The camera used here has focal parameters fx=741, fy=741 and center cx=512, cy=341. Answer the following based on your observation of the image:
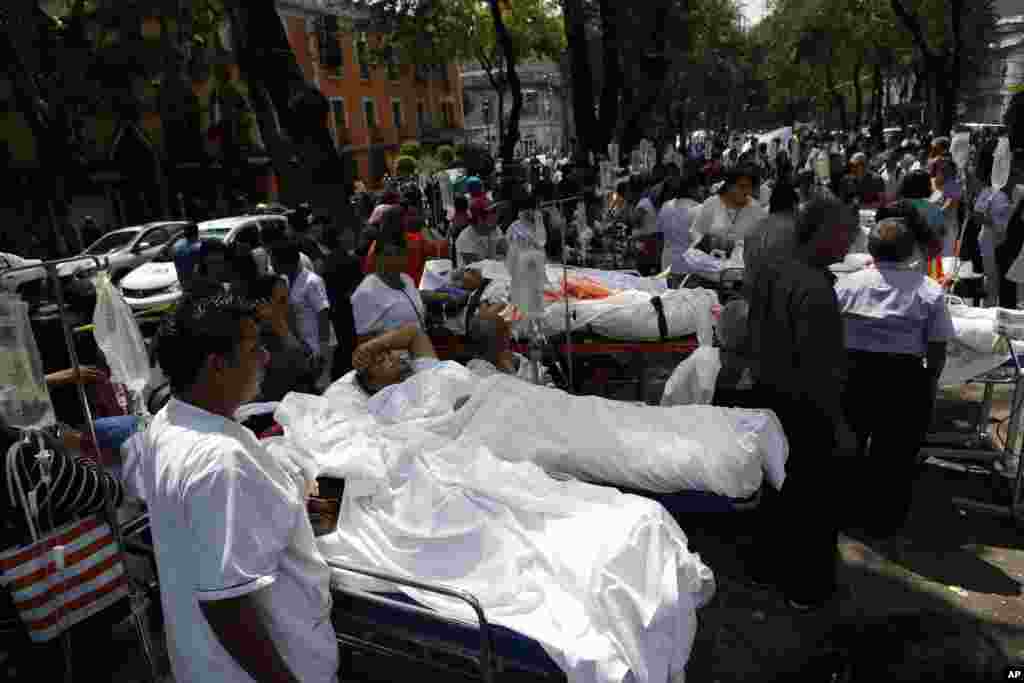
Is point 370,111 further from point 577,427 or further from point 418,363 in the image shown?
point 577,427

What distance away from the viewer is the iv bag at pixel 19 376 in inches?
106

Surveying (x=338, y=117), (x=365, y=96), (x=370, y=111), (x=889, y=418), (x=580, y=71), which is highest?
(x=365, y=96)

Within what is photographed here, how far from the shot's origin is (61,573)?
271 centimetres

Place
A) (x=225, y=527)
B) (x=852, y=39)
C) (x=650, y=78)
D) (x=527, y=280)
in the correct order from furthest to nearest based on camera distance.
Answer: (x=852, y=39) < (x=650, y=78) < (x=527, y=280) < (x=225, y=527)

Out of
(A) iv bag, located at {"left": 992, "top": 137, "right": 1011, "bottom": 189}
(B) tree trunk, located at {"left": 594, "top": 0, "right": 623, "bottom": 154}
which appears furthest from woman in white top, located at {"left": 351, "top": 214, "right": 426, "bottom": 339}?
(B) tree trunk, located at {"left": 594, "top": 0, "right": 623, "bottom": 154}

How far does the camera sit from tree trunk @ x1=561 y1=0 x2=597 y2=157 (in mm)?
15680

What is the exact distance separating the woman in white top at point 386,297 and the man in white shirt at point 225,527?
280 centimetres

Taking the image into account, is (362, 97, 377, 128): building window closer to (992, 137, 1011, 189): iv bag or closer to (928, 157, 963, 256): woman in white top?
(928, 157, 963, 256): woman in white top

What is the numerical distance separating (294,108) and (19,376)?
23.8ft

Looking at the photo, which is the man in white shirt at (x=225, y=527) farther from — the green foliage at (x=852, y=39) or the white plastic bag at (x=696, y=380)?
the green foliage at (x=852, y=39)

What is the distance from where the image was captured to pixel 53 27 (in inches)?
574

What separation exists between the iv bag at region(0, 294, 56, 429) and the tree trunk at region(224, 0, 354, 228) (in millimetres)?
6963

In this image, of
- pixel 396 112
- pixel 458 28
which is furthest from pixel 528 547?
pixel 396 112

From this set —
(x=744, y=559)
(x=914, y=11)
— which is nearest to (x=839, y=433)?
(x=744, y=559)
